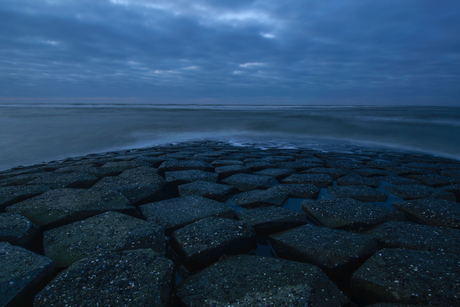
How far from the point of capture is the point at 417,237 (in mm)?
1569

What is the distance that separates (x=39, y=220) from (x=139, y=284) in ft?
3.80

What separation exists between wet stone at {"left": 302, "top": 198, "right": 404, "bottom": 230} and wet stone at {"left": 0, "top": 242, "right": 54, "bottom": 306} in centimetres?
181

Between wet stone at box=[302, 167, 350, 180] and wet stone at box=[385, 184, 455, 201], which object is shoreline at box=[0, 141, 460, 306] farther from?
wet stone at box=[302, 167, 350, 180]

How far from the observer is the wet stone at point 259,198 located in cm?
223

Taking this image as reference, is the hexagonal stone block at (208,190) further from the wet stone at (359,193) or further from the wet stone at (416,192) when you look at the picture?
the wet stone at (416,192)

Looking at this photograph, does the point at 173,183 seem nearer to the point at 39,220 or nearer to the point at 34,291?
the point at 39,220

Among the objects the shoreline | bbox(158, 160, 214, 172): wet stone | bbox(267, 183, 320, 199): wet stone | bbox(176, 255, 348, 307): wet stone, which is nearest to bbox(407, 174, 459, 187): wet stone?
the shoreline

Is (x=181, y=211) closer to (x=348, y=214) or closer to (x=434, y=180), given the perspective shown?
(x=348, y=214)

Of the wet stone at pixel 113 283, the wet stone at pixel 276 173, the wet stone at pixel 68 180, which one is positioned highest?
the wet stone at pixel 113 283

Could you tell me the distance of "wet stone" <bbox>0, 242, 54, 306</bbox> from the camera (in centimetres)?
104

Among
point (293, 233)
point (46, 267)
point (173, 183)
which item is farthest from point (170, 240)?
point (173, 183)

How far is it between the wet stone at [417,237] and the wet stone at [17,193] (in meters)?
2.88

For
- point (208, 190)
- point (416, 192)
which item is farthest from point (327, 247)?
point (416, 192)

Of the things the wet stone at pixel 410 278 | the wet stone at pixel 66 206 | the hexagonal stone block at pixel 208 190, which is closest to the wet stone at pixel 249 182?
the hexagonal stone block at pixel 208 190
